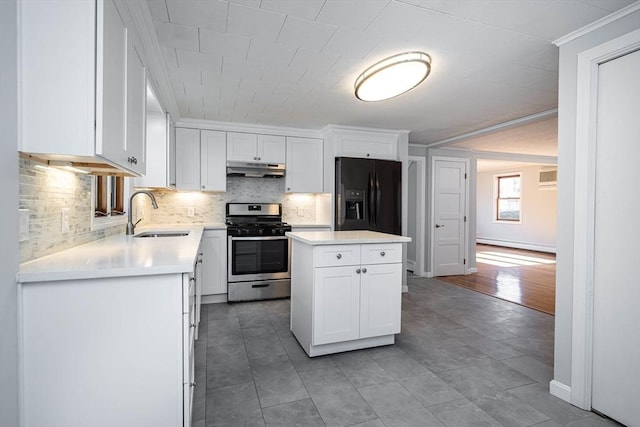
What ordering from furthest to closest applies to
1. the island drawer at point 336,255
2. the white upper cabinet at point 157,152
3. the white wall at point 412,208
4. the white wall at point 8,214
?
the white wall at point 412,208
the white upper cabinet at point 157,152
the island drawer at point 336,255
the white wall at point 8,214

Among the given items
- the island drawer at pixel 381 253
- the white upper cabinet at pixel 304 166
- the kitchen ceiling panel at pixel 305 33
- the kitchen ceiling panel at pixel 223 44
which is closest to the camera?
the kitchen ceiling panel at pixel 305 33

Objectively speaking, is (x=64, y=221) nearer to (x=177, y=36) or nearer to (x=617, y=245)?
(x=177, y=36)

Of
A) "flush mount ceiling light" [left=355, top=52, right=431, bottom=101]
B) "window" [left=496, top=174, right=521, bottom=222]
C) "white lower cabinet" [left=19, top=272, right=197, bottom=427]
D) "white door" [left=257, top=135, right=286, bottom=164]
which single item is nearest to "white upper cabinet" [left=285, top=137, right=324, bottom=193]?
"white door" [left=257, top=135, right=286, bottom=164]

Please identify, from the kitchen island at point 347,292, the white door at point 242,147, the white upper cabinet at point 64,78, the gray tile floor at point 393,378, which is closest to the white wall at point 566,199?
the gray tile floor at point 393,378

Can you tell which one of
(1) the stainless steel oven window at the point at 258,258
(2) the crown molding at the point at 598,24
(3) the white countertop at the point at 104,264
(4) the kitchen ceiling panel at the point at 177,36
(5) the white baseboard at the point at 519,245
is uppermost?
(4) the kitchen ceiling panel at the point at 177,36

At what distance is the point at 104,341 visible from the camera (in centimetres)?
133

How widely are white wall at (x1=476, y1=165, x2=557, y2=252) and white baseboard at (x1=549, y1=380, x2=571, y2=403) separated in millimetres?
7476

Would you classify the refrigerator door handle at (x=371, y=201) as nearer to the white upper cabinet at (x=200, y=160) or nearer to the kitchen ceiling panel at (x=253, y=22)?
the white upper cabinet at (x=200, y=160)

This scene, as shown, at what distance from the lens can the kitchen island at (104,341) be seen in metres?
1.23

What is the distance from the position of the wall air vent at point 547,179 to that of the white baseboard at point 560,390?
7575 millimetres

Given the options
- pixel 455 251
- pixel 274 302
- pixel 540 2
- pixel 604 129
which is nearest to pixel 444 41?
pixel 540 2

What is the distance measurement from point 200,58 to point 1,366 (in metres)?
2.17

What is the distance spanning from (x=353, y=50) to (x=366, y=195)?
2320 mm

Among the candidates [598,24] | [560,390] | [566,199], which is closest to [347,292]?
[560,390]
